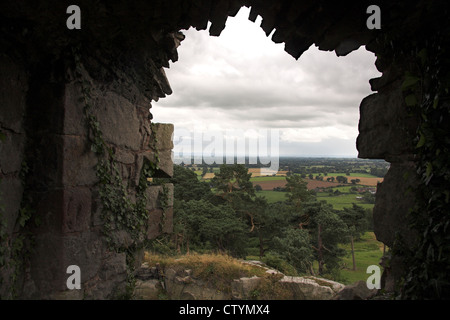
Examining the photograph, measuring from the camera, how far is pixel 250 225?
2133 cm

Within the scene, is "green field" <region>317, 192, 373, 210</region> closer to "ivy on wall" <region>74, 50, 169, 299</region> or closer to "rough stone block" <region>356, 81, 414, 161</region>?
"ivy on wall" <region>74, 50, 169, 299</region>

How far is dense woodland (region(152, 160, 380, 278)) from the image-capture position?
54.9 ft

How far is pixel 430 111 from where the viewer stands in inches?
70.4

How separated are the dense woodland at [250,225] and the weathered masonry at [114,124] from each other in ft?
42.4

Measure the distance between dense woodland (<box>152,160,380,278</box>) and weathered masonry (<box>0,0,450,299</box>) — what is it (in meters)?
12.9

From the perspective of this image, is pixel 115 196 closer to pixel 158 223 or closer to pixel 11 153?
pixel 11 153

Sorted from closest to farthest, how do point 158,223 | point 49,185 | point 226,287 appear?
point 49,185, point 158,223, point 226,287

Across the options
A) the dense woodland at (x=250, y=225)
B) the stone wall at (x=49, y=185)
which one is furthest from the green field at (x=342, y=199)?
the stone wall at (x=49, y=185)

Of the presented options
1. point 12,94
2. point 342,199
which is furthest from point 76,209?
point 342,199

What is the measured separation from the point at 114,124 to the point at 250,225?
63.6 ft

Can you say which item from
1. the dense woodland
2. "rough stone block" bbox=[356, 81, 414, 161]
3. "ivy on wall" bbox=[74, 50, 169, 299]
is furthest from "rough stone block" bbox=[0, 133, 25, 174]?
the dense woodland

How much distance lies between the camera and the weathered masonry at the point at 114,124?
1.78 m

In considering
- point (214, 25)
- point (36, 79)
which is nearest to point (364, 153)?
point (214, 25)

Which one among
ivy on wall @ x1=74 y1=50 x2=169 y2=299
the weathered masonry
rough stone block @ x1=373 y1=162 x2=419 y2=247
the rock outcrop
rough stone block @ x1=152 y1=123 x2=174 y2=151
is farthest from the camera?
the rock outcrop
